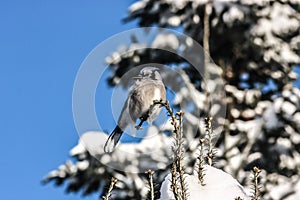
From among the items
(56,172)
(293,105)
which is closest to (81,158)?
(56,172)

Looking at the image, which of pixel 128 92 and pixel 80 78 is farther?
pixel 128 92

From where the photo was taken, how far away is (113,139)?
1.65m

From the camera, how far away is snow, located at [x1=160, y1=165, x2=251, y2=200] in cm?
138

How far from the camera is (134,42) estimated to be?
6.73m

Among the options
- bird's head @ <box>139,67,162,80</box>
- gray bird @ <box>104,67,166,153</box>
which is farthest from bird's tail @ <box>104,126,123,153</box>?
bird's head @ <box>139,67,162,80</box>

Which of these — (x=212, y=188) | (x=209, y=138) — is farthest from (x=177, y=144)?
(x=209, y=138)

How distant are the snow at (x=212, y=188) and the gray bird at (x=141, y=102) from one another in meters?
0.21

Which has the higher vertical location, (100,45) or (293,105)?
(293,105)

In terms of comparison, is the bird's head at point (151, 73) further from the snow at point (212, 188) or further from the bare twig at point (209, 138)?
the snow at point (212, 188)

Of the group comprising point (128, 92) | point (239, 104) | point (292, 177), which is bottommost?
point (128, 92)

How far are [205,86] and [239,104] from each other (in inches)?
19.5

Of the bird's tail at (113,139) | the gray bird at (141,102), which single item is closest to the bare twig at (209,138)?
the gray bird at (141,102)

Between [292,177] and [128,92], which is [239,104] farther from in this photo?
[128,92]

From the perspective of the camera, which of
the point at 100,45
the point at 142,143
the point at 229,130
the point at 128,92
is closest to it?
the point at 100,45
